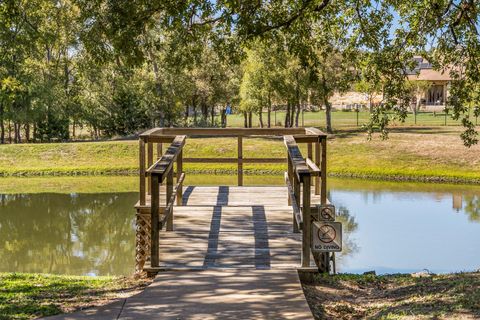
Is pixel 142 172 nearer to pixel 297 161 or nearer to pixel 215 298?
pixel 297 161

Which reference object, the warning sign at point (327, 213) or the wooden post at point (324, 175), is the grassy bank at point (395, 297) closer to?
the warning sign at point (327, 213)

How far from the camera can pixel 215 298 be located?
6262 mm

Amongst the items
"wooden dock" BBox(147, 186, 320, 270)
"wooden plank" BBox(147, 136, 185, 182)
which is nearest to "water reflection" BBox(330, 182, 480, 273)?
"wooden dock" BBox(147, 186, 320, 270)

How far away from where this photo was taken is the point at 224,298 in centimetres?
627

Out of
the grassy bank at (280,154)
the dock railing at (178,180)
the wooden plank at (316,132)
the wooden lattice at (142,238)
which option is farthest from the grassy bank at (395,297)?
the grassy bank at (280,154)

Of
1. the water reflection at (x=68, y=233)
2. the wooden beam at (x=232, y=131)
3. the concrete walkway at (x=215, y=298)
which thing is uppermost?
the wooden beam at (x=232, y=131)

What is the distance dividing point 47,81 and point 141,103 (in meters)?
6.48

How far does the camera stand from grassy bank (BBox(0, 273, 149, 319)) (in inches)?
247

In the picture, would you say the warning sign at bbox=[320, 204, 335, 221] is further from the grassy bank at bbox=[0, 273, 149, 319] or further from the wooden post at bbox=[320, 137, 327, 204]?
the grassy bank at bbox=[0, 273, 149, 319]

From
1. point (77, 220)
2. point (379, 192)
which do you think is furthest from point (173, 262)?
point (379, 192)

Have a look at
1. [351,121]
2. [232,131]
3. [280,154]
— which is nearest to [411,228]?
[232,131]

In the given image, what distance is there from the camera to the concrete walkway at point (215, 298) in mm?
5715

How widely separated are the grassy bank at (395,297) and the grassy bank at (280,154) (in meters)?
21.4

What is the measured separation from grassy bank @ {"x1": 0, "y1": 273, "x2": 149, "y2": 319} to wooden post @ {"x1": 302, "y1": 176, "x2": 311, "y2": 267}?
1.99 metres
